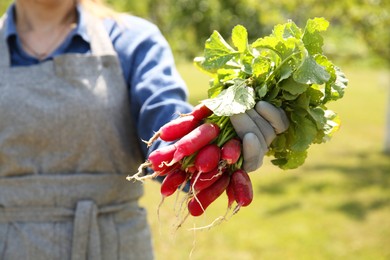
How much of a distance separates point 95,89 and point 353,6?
5913 mm

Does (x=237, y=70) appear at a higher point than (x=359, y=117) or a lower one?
higher

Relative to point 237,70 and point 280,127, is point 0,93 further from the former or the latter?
point 280,127

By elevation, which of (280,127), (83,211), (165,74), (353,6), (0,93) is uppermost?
(280,127)

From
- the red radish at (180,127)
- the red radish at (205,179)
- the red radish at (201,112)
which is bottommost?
the red radish at (205,179)

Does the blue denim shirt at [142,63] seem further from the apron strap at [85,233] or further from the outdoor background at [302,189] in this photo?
the outdoor background at [302,189]

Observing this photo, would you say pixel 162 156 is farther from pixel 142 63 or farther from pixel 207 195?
pixel 142 63

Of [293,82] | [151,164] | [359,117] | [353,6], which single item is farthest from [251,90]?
[359,117]

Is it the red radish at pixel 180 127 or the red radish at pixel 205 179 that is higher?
the red radish at pixel 180 127

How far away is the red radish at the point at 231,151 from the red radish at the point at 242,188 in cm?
5

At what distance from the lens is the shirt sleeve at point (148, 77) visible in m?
1.88


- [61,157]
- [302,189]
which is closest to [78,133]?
[61,157]

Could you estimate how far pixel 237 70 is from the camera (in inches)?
65.2

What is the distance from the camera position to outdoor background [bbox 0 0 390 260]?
543cm

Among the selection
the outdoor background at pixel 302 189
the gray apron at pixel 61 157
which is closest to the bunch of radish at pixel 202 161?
the gray apron at pixel 61 157
